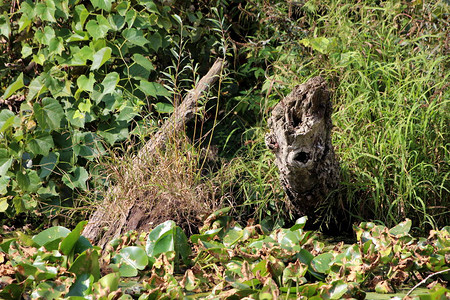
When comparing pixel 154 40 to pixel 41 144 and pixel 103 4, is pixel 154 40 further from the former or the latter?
pixel 41 144

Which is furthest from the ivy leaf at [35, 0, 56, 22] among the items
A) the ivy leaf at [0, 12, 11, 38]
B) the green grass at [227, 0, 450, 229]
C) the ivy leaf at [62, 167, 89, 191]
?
the green grass at [227, 0, 450, 229]

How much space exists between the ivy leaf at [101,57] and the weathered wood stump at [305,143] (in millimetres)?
1183

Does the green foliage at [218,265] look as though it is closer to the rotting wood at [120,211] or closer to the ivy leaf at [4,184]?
the rotting wood at [120,211]

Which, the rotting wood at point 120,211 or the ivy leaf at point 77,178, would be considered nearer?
the rotting wood at point 120,211

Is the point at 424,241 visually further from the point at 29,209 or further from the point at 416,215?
the point at 29,209

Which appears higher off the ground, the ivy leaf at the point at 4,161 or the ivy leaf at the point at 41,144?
the ivy leaf at the point at 41,144

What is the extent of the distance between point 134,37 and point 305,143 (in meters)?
1.50

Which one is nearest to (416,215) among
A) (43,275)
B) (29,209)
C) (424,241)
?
(424,241)

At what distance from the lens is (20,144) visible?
3744mm

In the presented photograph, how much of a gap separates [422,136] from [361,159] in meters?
0.40

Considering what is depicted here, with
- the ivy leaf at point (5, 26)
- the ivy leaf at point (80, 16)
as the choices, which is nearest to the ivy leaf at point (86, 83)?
the ivy leaf at point (80, 16)

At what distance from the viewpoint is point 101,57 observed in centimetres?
378

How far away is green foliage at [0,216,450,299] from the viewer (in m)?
2.36

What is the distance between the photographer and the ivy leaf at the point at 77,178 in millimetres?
3807
